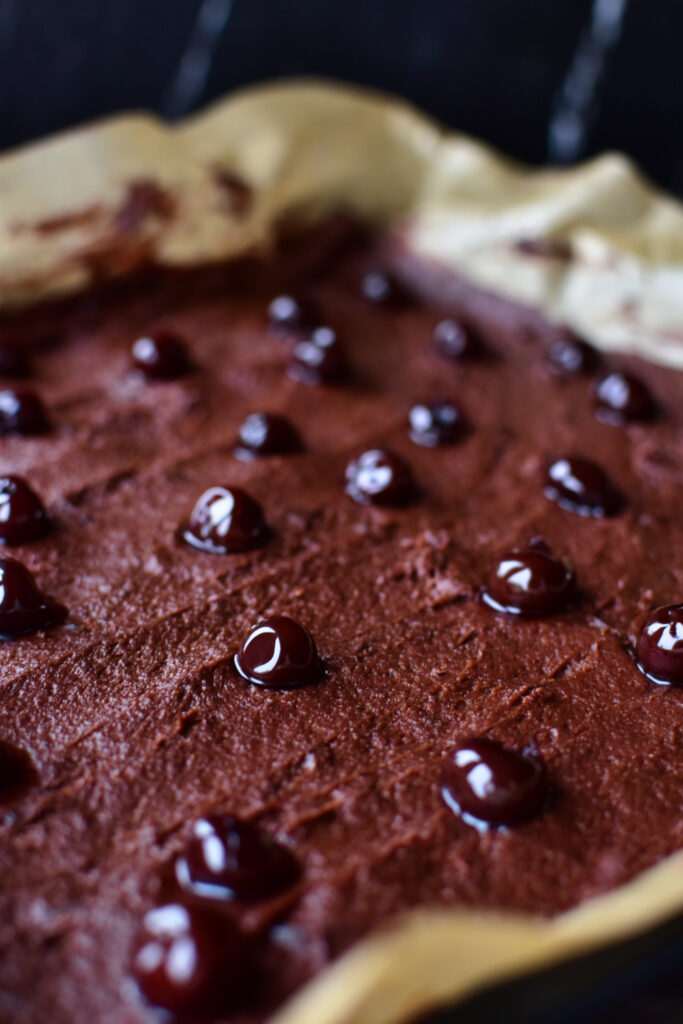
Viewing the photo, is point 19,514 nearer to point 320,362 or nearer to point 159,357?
point 159,357

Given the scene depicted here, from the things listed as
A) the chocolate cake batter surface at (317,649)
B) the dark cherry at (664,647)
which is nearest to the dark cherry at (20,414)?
the chocolate cake batter surface at (317,649)

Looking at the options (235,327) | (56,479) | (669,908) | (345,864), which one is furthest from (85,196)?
(669,908)

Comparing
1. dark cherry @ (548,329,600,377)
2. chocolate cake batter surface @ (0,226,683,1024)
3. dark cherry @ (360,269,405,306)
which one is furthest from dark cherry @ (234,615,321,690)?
dark cherry @ (360,269,405,306)

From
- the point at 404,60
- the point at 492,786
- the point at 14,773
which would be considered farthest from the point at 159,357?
the point at 404,60

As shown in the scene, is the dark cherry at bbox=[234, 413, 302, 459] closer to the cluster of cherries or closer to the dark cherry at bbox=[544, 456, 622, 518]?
the dark cherry at bbox=[544, 456, 622, 518]

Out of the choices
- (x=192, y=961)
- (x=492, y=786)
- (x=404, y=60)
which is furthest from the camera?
(x=404, y=60)

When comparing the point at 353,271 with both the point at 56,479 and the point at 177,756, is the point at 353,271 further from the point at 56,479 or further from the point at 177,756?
the point at 177,756

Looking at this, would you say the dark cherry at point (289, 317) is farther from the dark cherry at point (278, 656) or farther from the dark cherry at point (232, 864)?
the dark cherry at point (232, 864)
